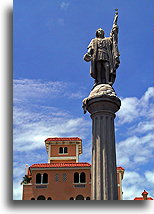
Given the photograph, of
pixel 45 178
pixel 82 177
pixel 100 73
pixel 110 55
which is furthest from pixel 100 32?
pixel 45 178

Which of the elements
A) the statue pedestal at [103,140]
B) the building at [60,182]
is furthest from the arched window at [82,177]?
the statue pedestal at [103,140]

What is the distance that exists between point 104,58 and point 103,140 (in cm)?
225

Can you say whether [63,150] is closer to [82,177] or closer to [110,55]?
[82,177]

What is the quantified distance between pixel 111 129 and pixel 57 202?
2.36m

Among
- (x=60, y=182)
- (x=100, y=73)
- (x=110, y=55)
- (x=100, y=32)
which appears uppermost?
(x=100, y=32)

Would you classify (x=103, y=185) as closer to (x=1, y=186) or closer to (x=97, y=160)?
(x=97, y=160)

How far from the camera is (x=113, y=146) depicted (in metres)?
8.20

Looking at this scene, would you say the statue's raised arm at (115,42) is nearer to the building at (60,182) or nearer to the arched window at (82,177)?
the building at (60,182)

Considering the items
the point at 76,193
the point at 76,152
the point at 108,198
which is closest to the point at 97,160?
the point at 108,198

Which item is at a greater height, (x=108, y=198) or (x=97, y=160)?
(x=97, y=160)

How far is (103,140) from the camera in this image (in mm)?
8133

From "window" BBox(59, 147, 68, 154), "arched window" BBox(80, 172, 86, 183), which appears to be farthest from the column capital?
"window" BBox(59, 147, 68, 154)

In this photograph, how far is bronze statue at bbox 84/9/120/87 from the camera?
9047 mm

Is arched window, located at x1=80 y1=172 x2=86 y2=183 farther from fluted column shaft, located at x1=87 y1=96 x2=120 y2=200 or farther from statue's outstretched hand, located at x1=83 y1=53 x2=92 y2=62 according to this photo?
fluted column shaft, located at x1=87 y1=96 x2=120 y2=200
